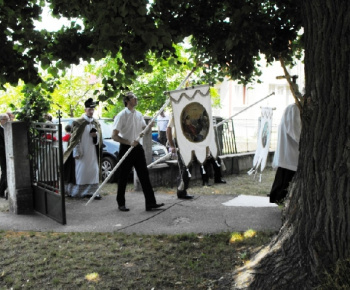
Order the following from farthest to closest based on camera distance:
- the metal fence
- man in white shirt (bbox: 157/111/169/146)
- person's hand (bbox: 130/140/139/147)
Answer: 1. man in white shirt (bbox: 157/111/169/146)
2. the metal fence
3. person's hand (bbox: 130/140/139/147)

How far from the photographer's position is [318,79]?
361 cm

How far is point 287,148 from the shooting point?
6.71 meters

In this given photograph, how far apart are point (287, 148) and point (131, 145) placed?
2584 mm

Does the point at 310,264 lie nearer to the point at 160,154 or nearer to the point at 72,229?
the point at 72,229

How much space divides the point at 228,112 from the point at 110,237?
92.6 feet

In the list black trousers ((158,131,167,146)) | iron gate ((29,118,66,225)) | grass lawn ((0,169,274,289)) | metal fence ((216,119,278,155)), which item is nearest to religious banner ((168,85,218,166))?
grass lawn ((0,169,274,289))

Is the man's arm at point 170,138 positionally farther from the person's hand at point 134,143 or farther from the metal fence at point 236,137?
the metal fence at point 236,137

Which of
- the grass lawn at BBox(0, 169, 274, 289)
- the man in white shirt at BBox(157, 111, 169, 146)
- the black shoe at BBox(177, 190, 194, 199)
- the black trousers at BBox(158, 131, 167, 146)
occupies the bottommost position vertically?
the grass lawn at BBox(0, 169, 274, 289)

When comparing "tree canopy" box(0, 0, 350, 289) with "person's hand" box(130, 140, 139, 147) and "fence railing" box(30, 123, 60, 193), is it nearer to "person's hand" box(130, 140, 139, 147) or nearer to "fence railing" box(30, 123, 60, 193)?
"fence railing" box(30, 123, 60, 193)

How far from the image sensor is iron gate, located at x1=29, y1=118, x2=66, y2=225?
263 inches

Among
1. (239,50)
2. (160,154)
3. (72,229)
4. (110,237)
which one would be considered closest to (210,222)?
(110,237)

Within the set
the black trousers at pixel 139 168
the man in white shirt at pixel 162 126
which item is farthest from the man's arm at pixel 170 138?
the man in white shirt at pixel 162 126

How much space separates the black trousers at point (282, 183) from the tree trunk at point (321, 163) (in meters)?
3.04

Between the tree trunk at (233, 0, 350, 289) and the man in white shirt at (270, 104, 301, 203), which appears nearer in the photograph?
the tree trunk at (233, 0, 350, 289)
